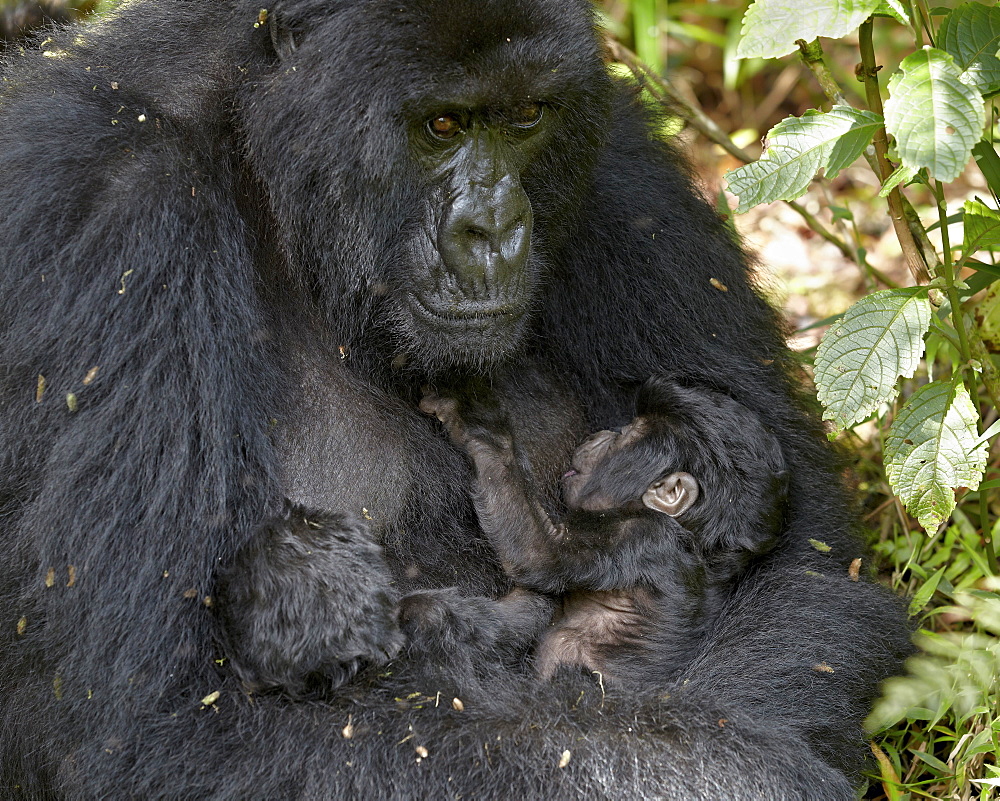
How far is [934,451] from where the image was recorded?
3.11m

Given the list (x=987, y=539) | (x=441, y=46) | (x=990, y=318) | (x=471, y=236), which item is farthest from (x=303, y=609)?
(x=990, y=318)

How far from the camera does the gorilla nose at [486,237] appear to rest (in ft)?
9.77

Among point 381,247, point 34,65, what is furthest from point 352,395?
point 34,65

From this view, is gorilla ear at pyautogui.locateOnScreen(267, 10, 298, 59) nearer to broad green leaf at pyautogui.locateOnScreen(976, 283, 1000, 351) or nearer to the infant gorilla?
the infant gorilla

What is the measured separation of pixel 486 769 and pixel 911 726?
157 cm

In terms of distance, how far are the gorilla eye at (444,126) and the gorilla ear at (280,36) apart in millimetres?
413

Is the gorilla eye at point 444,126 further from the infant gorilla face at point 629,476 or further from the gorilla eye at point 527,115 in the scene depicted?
the infant gorilla face at point 629,476

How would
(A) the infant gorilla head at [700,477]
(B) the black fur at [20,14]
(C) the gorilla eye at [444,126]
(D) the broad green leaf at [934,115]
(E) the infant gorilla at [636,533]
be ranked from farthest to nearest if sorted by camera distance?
(B) the black fur at [20,14] < (A) the infant gorilla head at [700,477] < (E) the infant gorilla at [636,533] < (C) the gorilla eye at [444,126] < (D) the broad green leaf at [934,115]

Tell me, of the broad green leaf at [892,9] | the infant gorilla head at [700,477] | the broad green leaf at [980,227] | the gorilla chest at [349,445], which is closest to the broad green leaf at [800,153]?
the broad green leaf at [892,9]

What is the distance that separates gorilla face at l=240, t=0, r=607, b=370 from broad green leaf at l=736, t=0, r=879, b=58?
539 millimetres

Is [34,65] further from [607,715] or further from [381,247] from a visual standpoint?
[607,715]

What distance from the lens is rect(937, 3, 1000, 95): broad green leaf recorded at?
288 centimetres

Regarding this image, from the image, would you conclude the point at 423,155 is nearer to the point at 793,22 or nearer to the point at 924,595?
the point at 793,22

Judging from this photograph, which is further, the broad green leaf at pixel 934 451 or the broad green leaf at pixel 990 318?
the broad green leaf at pixel 990 318
